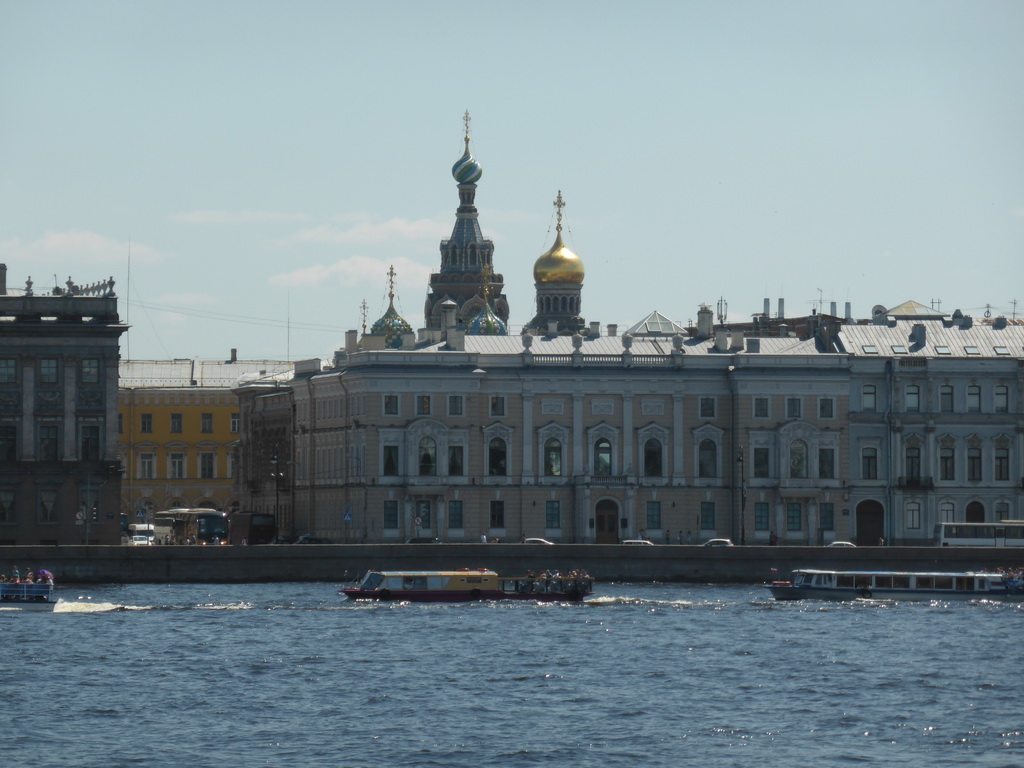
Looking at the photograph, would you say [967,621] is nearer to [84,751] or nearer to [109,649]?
[109,649]

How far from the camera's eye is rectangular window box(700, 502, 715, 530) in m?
111

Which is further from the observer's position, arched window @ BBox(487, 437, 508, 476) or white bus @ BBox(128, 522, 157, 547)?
white bus @ BBox(128, 522, 157, 547)

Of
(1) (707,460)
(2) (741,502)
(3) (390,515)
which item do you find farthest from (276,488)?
(2) (741,502)

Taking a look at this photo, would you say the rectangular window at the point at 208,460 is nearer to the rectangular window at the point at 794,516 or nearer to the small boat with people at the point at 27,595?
the rectangular window at the point at 794,516

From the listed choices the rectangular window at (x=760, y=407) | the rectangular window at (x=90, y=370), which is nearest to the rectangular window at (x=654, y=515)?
the rectangular window at (x=760, y=407)

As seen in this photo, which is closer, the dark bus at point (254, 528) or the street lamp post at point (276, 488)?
the dark bus at point (254, 528)

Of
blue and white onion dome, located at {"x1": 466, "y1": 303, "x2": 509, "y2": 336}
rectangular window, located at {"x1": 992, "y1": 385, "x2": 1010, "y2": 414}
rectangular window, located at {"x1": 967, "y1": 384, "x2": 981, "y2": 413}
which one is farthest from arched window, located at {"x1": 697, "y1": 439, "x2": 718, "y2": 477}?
blue and white onion dome, located at {"x1": 466, "y1": 303, "x2": 509, "y2": 336}

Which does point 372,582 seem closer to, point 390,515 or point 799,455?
point 390,515

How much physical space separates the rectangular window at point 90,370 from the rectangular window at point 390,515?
45.7 ft

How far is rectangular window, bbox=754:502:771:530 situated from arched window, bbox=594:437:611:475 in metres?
6.30

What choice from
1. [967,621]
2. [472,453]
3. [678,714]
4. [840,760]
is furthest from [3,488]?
[840,760]

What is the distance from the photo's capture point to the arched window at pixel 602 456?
363ft

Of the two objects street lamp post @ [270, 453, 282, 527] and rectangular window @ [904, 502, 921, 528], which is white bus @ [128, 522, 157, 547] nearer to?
street lamp post @ [270, 453, 282, 527]

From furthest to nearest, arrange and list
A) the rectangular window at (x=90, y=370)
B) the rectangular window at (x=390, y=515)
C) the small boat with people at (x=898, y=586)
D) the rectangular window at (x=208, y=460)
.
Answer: the rectangular window at (x=208, y=460)
the rectangular window at (x=390, y=515)
the rectangular window at (x=90, y=370)
the small boat with people at (x=898, y=586)
